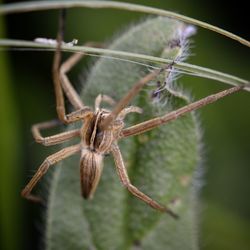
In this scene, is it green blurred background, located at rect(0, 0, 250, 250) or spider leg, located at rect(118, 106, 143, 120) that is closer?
spider leg, located at rect(118, 106, 143, 120)

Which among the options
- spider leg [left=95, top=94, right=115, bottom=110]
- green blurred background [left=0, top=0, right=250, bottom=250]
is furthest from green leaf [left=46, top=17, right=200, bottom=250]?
green blurred background [left=0, top=0, right=250, bottom=250]

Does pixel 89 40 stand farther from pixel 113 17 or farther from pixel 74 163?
pixel 74 163

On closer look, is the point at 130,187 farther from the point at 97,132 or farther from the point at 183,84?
the point at 183,84

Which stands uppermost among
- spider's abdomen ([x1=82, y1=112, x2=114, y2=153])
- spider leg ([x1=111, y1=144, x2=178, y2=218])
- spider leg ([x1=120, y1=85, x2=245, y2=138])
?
spider leg ([x1=120, y1=85, x2=245, y2=138])

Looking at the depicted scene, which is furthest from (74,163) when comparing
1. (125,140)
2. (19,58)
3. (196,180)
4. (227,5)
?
(227,5)

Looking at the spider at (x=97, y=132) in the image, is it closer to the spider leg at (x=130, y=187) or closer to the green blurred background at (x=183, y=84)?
the spider leg at (x=130, y=187)

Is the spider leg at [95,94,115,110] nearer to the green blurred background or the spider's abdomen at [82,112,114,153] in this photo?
the spider's abdomen at [82,112,114,153]

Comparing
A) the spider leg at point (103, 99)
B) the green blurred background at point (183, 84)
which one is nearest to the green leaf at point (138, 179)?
the spider leg at point (103, 99)

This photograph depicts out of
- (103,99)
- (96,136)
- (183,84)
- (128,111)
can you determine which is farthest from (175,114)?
(183,84)
